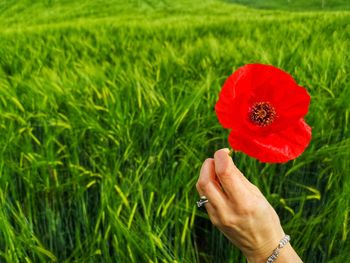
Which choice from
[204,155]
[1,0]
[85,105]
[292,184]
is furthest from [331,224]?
[1,0]

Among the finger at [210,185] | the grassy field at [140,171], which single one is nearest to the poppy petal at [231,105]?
the finger at [210,185]

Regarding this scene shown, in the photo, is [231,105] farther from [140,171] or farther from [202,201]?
[140,171]

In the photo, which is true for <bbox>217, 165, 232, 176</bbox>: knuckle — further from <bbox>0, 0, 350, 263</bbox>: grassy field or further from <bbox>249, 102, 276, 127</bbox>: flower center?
<bbox>0, 0, 350, 263</bbox>: grassy field

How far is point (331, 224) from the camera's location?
810mm

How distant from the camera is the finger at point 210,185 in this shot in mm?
469

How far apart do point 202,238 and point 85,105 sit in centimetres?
38

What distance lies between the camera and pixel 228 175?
17.2 inches

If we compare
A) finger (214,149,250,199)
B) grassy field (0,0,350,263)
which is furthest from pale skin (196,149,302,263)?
grassy field (0,0,350,263)

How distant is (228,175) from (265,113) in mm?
73

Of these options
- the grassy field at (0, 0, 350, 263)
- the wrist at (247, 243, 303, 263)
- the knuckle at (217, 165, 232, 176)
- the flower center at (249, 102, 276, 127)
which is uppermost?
the flower center at (249, 102, 276, 127)

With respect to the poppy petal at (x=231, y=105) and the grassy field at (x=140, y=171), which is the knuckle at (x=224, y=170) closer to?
the poppy petal at (x=231, y=105)

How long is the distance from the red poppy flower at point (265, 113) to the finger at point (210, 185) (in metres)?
0.09

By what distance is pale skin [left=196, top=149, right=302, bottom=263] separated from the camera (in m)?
0.45

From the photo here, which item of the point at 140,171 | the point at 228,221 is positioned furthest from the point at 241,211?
the point at 140,171
